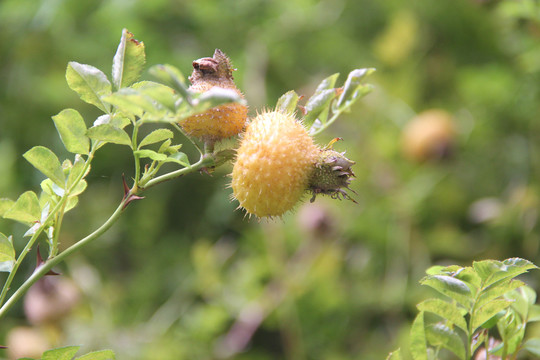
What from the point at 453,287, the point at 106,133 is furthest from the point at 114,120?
the point at 453,287

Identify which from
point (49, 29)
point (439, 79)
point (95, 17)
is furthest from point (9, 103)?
point (439, 79)

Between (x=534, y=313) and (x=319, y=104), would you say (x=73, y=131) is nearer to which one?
(x=319, y=104)

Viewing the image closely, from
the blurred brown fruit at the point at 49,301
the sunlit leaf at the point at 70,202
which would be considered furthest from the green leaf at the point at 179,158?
the blurred brown fruit at the point at 49,301

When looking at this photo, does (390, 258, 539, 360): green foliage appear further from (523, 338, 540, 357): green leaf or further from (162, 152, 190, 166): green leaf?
(162, 152, 190, 166): green leaf

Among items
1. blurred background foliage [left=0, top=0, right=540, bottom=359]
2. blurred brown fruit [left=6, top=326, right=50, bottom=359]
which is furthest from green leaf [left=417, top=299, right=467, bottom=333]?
blurred brown fruit [left=6, top=326, right=50, bottom=359]

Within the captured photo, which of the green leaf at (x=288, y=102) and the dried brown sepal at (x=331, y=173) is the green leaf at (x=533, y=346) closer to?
the dried brown sepal at (x=331, y=173)

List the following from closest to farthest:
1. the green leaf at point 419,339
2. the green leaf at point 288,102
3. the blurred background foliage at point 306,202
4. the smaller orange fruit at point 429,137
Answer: the green leaf at point 419,339 < the green leaf at point 288,102 < the blurred background foliage at point 306,202 < the smaller orange fruit at point 429,137

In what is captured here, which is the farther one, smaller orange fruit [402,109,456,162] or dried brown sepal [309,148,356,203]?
smaller orange fruit [402,109,456,162]
